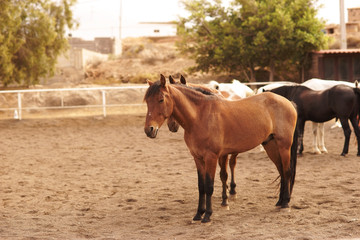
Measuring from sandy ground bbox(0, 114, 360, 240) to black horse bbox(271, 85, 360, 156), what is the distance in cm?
85

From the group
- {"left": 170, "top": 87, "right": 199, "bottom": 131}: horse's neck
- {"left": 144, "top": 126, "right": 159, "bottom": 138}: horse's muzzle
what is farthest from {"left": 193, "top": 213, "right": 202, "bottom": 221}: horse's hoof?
{"left": 144, "top": 126, "right": 159, "bottom": 138}: horse's muzzle

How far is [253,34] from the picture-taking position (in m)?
22.5

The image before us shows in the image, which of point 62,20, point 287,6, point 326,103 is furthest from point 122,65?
point 326,103

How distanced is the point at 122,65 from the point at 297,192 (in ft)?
89.7

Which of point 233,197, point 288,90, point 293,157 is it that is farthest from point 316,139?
point 233,197

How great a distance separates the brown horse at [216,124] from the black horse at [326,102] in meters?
3.85

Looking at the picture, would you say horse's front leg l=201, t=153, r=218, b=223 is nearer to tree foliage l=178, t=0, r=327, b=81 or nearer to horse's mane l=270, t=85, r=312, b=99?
horse's mane l=270, t=85, r=312, b=99

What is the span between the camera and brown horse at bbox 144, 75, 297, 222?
452 centimetres

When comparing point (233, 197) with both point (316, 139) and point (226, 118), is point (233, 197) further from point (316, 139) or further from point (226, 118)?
point (316, 139)

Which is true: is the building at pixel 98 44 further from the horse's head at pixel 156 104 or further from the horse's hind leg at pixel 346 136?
the horse's head at pixel 156 104

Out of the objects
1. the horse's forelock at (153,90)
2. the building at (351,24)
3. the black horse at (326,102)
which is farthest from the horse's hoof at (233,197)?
the building at (351,24)

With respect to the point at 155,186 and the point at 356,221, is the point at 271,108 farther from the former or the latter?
the point at 155,186

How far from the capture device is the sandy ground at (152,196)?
176 inches

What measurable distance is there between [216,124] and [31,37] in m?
20.0
